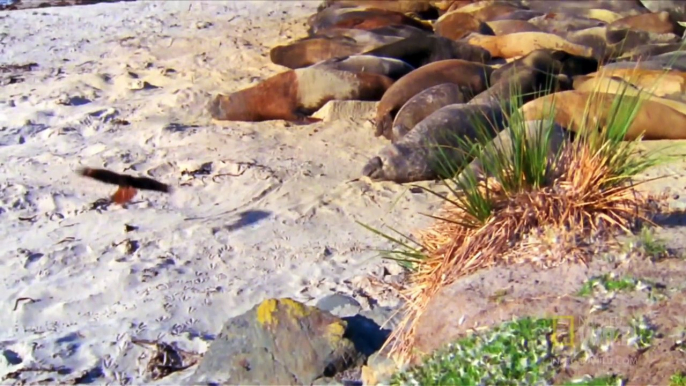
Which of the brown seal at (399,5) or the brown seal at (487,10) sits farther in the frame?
the brown seal at (399,5)

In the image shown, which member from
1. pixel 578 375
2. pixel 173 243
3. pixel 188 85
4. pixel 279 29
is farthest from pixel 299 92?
pixel 578 375

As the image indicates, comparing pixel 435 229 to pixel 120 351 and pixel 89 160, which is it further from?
pixel 89 160

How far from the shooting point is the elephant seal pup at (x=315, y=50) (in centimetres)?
938

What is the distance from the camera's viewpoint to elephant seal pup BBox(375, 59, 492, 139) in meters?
7.39

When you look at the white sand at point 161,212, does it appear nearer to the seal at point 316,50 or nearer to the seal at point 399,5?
the seal at point 316,50

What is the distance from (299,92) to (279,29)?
3.96 metres

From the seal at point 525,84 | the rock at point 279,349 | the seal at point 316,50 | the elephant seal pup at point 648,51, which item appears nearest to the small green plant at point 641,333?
the rock at point 279,349

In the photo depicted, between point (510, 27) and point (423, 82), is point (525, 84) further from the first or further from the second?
point (510, 27)

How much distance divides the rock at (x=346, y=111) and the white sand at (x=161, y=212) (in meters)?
0.12

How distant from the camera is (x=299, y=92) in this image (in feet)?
25.8

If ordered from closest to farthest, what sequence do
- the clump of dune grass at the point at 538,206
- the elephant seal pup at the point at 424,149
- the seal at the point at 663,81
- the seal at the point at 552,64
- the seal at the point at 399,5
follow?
the clump of dune grass at the point at 538,206, the elephant seal pup at the point at 424,149, the seal at the point at 663,81, the seal at the point at 552,64, the seal at the point at 399,5

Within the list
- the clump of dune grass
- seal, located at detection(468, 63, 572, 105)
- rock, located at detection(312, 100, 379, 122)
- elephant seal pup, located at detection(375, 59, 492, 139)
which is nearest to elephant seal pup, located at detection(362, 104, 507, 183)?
seal, located at detection(468, 63, 572, 105)

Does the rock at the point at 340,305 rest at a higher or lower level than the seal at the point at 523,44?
higher

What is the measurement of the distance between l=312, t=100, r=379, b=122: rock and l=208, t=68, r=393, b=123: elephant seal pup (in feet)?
0.37
